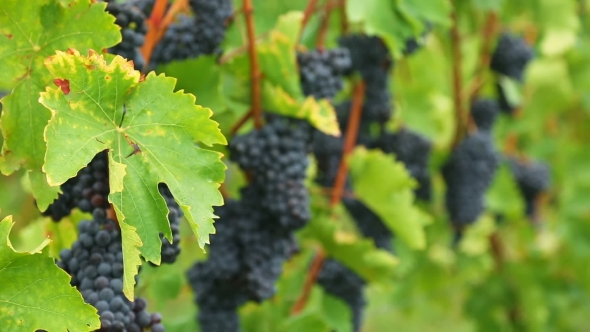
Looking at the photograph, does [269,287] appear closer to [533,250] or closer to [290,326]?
[290,326]

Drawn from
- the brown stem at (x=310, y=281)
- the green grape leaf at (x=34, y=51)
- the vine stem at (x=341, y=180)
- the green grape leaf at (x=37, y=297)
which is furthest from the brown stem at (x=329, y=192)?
the green grape leaf at (x=37, y=297)

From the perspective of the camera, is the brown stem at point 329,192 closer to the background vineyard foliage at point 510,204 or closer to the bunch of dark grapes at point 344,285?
the bunch of dark grapes at point 344,285

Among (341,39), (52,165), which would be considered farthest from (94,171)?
(341,39)

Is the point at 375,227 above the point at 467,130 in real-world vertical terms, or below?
below

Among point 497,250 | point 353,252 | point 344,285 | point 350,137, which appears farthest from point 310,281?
point 497,250

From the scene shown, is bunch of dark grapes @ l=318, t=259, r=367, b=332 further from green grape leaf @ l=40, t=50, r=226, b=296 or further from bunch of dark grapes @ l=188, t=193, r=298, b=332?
green grape leaf @ l=40, t=50, r=226, b=296

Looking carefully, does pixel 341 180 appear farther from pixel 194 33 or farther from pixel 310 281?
pixel 194 33
